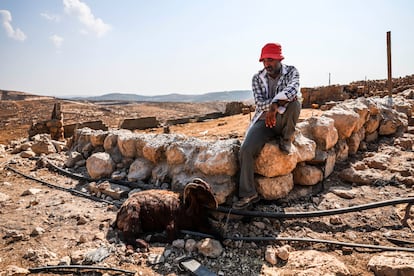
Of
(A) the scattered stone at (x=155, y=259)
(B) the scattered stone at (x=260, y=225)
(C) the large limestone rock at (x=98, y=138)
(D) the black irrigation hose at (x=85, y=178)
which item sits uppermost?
(C) the large limestone rock at (x=98, y=138)

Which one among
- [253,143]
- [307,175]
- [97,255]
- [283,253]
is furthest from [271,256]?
[97,255]

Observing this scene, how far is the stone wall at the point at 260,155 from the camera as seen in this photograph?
3.55 meters

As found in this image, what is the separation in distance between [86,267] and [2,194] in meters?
2.89

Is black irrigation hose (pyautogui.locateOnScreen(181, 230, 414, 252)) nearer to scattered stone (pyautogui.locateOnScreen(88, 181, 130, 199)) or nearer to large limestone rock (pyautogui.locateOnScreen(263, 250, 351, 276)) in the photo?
large limestone rock (pyautogui.locateOnScreen(263, 250, 351, 276))

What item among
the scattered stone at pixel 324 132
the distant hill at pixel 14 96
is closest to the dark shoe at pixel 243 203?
the scattered stone at pixel 324 132

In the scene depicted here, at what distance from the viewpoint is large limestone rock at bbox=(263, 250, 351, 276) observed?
246 cm

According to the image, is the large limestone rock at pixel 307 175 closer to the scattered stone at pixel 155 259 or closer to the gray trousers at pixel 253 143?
the gray trousers at pixel 253 143

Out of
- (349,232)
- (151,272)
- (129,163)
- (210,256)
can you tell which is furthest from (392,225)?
(129,163)

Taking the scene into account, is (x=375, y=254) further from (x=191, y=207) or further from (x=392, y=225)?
(x=191, y=207)

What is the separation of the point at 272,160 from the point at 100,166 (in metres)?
2.98

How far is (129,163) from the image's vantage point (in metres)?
5.01

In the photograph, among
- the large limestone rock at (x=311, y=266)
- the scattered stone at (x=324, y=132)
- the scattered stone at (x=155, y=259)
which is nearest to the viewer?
the large limestone rock at (x=311, y=266)

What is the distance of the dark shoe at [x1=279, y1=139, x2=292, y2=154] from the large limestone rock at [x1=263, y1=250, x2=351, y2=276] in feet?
3.80

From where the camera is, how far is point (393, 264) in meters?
2.42
